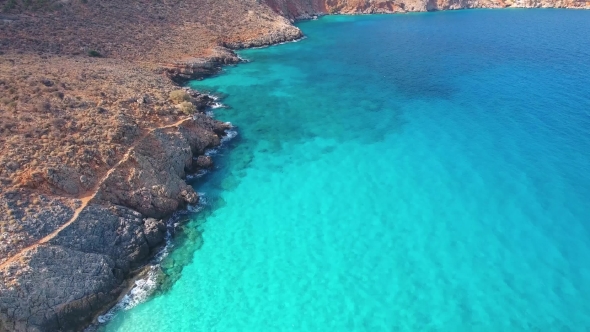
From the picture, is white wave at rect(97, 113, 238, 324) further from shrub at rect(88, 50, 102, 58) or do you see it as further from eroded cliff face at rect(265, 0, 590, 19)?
eroded cliff face at rect(265, 0, 590, 19)

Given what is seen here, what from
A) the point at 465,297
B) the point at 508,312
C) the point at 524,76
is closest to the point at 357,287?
the point at 465,297

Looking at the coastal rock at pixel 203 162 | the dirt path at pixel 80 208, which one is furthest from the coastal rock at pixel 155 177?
the coastal rock at pixel 203 162

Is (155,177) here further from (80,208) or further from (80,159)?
(80,208)

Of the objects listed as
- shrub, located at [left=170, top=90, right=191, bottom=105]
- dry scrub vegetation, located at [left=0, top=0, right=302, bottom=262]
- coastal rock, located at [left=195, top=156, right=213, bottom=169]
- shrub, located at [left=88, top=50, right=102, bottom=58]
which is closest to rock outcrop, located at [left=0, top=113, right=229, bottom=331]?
coastal rock, located at [left=195, top=156, right=213, bottom=169]

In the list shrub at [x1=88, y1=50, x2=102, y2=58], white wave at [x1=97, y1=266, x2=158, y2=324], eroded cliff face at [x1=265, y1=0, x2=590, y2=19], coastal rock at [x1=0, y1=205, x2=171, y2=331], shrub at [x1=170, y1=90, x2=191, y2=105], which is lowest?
white wave at [x1=97, y1=266, x2=158, y2=324]

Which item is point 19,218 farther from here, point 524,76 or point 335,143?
point 524,76

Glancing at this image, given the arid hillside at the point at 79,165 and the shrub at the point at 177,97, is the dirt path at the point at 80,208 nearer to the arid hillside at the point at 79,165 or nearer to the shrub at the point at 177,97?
the arid hillside at the point at 79,165

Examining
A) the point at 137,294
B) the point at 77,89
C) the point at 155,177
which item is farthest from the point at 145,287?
the point at 77,89
